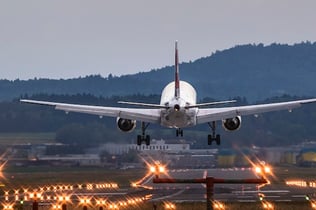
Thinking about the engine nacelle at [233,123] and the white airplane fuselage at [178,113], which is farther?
the engine nacelle at [233,123]

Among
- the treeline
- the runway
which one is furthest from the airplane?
the treeline

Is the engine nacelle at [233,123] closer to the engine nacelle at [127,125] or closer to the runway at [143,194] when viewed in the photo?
the runway at [143,194]

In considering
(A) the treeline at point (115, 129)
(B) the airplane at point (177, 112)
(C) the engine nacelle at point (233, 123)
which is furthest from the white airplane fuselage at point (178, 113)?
(A) the treeline at point (115, 129)

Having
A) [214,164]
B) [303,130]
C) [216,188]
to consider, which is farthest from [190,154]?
[216,188]

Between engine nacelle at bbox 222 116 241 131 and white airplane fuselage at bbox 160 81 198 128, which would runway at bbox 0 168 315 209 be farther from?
white airplane fuselage at bbox 160 81 198 128

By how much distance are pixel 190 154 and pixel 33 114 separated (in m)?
44.5

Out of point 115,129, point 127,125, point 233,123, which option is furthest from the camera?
point 115,129

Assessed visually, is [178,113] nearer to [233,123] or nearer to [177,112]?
[177,112]

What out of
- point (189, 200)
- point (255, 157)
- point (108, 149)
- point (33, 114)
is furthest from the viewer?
point (33, 114)

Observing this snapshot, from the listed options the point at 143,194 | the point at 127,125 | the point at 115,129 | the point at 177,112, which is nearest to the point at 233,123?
the point at 177,112

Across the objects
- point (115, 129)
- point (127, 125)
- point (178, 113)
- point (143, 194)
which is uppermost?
point (115, 129)

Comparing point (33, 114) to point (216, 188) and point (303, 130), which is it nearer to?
point (303, 130)

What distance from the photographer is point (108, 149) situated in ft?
439

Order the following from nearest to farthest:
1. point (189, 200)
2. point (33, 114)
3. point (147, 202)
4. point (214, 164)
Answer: point (147, 202)
point (189, 200)
point (214, 164)
point (33, 114)
